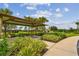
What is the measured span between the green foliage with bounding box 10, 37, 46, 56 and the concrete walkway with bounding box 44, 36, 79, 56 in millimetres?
162

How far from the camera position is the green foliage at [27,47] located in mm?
3490

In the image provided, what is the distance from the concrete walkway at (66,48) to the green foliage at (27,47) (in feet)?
0.53

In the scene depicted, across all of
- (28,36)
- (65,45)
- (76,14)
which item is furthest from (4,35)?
(76,14)

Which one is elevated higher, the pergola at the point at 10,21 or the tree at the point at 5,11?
the tree at the point at 5,11

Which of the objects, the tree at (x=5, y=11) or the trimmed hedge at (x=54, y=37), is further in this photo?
the trimmed hedge at (x=54, y=37)

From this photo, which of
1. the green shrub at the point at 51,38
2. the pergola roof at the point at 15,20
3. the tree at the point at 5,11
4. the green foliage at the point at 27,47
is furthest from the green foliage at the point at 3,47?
the green shrub at the point at 51,38

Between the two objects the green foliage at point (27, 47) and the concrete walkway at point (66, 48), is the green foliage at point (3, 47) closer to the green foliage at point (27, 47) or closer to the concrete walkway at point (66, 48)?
the green foliage at point (27, 47)

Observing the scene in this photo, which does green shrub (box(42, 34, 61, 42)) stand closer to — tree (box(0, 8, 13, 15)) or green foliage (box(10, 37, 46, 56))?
green foliage (box(10, 37, 46, 56))

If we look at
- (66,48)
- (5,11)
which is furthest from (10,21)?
(66,48)

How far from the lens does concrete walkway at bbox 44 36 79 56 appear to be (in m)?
3.49

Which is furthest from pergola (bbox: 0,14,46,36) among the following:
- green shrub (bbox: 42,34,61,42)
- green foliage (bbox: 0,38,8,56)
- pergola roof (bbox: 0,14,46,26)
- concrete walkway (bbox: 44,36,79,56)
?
concrete walkway (bbox: 44,36,79,56)

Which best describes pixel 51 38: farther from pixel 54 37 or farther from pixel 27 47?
pixel 27 47

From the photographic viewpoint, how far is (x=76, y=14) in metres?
3.50

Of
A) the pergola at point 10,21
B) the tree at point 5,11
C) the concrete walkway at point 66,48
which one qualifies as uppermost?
the tree at point 5,11
